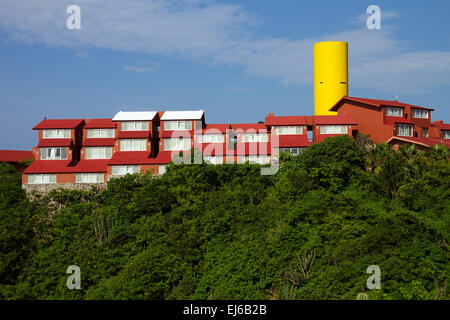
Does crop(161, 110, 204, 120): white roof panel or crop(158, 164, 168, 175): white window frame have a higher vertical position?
crop(161, 110, 204, 120): white roof panel

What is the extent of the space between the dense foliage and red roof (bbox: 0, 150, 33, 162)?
14.3 m

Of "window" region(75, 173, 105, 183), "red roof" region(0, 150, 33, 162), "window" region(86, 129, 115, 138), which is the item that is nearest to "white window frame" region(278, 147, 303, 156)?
"window" region(75, 173, 105, 183)

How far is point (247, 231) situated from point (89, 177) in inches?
724

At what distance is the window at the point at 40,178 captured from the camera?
50.2 m

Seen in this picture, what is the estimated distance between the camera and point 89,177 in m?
50.9

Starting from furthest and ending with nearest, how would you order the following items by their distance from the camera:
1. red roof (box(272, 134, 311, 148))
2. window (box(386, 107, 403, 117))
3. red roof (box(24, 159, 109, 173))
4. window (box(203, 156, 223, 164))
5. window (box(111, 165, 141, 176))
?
1. window (box(386, 107, 403, 117))
2. red roof (box(272, 134, 311, 148))
3. window (box(203, 156, 223, 164))
4. window (box(111, 165, 141, 176))
5. red roof (box(24, 159, 109, 173))

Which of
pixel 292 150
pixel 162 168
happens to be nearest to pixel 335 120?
pixel 292 150

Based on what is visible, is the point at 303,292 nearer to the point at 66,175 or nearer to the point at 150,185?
the point at 150,185

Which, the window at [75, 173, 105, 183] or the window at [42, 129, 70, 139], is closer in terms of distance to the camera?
the window at [75, 173, 105, 183]

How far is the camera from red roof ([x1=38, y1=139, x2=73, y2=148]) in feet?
177

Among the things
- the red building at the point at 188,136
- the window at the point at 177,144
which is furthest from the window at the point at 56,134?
the window at the point at 177,144

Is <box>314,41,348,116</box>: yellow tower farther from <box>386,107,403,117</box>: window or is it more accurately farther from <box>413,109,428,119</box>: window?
<box>413,109,428,119</box>: window

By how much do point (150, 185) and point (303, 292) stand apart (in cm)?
1690

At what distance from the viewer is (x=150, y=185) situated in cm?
4519
